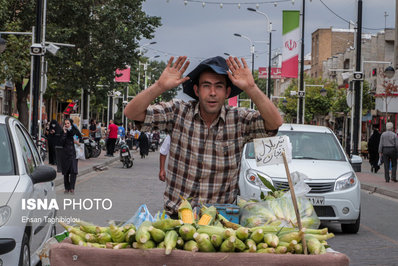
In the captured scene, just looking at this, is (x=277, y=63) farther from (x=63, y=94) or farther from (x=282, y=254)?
(x=282, y=254)

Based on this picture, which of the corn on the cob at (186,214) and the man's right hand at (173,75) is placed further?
the man's right hand at (173,75)

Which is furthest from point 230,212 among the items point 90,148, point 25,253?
point 90,148

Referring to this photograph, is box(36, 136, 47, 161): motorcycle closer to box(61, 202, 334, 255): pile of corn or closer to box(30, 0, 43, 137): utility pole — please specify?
box(30, 0, 43, 137): utility pole

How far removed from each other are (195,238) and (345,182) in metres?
8.24

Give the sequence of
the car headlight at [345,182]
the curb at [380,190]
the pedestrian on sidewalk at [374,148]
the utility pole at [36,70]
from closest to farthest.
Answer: the car headlight at [345,182] → the curb at [380,190] → the utility pole at [36,70] → the pedestrian on sidewalk at [374,148]

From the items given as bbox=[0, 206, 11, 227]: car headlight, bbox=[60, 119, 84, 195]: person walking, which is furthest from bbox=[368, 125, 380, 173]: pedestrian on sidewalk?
Answer: bbox=[0, 206, 11, 227]: car headlight

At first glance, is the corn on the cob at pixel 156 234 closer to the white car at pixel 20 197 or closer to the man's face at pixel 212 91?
the man's face at pixel 212 91

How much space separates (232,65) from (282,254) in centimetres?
130

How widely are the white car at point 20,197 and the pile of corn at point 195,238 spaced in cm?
237

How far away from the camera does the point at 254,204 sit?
412cm

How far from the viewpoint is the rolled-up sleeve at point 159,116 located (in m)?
4.35

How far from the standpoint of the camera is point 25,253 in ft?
20.1

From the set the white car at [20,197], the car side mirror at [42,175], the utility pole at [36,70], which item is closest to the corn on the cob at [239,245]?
the white car at [20,197]

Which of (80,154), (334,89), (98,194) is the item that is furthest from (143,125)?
(334,89)
